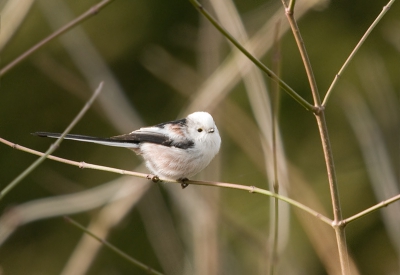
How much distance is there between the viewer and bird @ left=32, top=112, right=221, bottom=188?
10.8 ft

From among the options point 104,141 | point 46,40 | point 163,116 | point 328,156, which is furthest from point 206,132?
point 163,116

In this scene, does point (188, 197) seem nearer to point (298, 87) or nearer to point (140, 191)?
point (140, 191)

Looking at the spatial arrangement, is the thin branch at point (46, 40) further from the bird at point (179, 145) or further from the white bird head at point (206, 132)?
the white bird head at point (206, 132)

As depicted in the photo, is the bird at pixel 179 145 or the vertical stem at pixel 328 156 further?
the bird at pixel 179 145

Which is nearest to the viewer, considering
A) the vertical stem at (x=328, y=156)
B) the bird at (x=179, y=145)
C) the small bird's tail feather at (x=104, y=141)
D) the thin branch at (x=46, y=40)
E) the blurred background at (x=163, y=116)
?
the thin branch at (x=46, y=40)

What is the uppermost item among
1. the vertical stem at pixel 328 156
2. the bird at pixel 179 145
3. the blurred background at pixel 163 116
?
the blurred background at pixel 163 116

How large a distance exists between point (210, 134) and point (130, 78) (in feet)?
12.7

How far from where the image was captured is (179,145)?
3.42m

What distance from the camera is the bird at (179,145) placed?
3277 millimetres

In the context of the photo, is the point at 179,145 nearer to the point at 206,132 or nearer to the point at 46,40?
the point at 206,132

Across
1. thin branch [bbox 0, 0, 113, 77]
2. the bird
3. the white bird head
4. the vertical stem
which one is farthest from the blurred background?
thin branch [bbox 0, 0, 113, 77]

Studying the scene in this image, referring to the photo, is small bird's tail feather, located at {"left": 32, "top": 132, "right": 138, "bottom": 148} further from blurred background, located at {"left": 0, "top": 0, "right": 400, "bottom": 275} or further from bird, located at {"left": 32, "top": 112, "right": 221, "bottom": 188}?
blurred background, located at {"left": 0, "top": 0, "right": 400, "bottom": 275}

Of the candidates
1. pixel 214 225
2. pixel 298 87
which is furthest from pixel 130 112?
pixel 298 87

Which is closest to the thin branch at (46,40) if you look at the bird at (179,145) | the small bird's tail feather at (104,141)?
the small bird's tail feather at (104,141)
